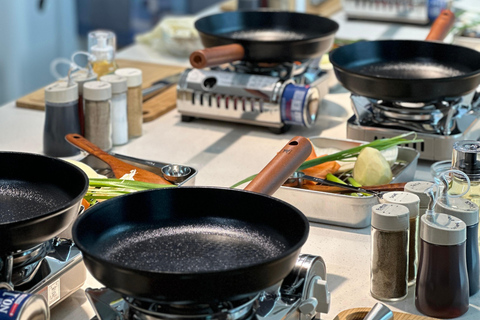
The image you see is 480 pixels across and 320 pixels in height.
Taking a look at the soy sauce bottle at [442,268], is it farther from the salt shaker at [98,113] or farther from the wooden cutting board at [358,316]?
the salt shaker at [98,113]

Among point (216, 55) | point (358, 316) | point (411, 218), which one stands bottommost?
point (358, 316)

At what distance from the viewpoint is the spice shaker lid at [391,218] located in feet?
3.26

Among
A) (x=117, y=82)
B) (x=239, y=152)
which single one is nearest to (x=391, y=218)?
(x=239, y=152)

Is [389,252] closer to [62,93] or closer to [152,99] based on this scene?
[62,93]

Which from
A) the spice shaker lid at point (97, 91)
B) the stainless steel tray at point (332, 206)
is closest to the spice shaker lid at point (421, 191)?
the stainless steel tray at point (332, 206)

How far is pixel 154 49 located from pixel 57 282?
63.1 inches

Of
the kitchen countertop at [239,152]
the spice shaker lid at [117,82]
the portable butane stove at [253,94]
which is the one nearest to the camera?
the kitchen countertop at [239,152]

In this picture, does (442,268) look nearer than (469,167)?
Yes

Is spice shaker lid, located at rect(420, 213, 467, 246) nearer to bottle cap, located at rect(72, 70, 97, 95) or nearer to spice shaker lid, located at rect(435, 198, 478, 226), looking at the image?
spice shaker lid, located at rect(435, 198, 478, 226)

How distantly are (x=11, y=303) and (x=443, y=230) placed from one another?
1.81 ft

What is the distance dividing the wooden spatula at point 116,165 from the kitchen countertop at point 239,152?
0.18 metres

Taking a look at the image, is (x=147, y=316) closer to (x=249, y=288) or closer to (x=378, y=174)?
(x=249, y=288)

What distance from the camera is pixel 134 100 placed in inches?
66.6

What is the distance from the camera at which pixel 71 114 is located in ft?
5.06
